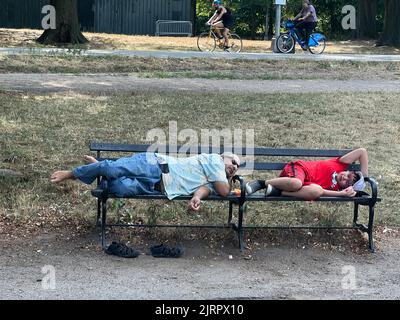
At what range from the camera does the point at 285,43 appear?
78.3 feet

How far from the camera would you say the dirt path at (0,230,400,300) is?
18.7 ft

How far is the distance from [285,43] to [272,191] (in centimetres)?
1757

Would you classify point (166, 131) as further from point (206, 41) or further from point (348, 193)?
point (206, 41)

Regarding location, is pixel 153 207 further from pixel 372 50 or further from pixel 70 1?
pixel 372 50

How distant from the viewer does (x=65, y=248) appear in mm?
6594

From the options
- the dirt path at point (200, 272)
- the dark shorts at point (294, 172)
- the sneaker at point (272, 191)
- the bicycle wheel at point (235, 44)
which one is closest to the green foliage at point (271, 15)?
the bicycle wheel at point (235, 44)

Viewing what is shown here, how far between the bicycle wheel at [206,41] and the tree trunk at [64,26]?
3.85m

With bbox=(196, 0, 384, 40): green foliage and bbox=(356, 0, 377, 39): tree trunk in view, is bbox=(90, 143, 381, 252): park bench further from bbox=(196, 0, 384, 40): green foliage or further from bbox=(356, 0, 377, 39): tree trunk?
bbox=(196, 0, 384, 40): green foliage

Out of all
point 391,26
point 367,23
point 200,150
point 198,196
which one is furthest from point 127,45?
point 198,196

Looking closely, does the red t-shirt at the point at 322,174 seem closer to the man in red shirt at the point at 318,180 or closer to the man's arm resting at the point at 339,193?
the man in red shirt at the point at 318,180

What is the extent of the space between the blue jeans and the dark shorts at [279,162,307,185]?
46.9 inches

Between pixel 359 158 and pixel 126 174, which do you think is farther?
pixel 359 158

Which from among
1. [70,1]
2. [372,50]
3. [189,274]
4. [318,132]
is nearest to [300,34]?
[372,50]

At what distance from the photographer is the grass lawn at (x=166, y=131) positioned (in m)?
7.55
